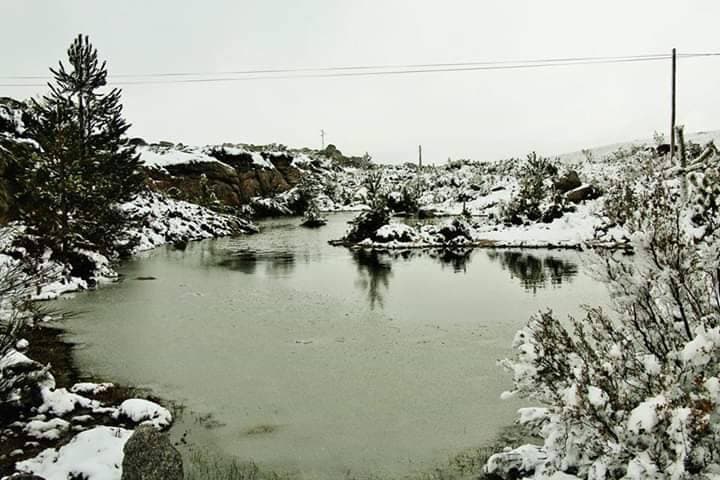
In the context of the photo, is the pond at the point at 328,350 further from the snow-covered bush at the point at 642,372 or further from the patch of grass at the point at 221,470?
the snow-covered bush at the point at 642,372

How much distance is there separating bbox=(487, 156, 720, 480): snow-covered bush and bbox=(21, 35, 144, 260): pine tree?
17.7 metres

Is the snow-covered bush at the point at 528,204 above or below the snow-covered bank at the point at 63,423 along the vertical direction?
above

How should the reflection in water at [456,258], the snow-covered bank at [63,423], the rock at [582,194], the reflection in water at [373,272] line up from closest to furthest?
A: the snow-covered bank at [63,423] → the reflection in water at [373,272] → the reflection in water at [456,258] → the rock at [582,194]

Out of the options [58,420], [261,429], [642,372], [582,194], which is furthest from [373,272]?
[582,194]

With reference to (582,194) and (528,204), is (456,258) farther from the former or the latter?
(582,194)

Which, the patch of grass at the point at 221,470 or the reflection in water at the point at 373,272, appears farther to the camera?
the reflection in water at the point at 373,272

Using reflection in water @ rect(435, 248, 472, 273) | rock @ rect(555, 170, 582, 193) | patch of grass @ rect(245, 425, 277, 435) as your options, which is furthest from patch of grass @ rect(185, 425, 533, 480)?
rock @ rect(555, 170, 582, 193)

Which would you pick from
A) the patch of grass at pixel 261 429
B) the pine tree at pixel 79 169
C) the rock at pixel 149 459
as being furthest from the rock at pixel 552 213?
the rock at pixel 149 459

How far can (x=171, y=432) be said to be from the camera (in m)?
6.98

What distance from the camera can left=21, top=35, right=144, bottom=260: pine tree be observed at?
1889 centimetres

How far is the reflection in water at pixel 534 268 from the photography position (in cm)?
1742

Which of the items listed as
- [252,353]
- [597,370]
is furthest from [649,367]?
[252,353]

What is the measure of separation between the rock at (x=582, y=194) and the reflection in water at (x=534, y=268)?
36.8 ft

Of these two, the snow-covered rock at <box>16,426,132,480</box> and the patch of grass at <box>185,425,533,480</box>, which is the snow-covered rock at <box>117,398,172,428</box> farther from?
the patch of grass at <box>185,425,533,480</box>
